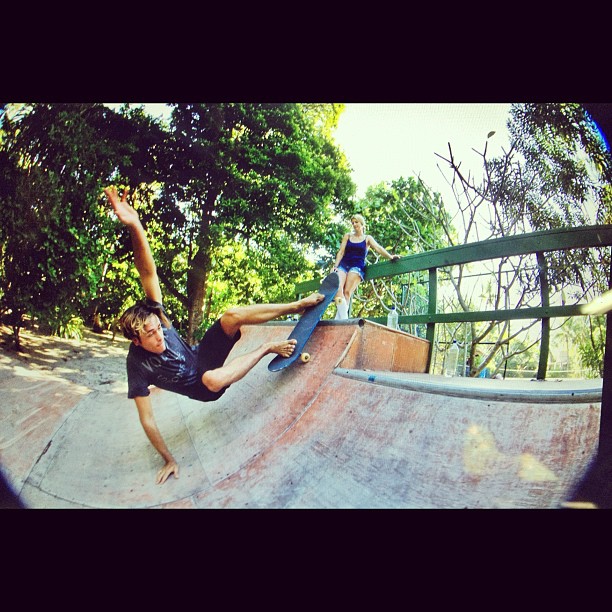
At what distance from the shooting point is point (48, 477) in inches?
86.1

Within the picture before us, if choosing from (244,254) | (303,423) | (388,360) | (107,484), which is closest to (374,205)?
(244,254)

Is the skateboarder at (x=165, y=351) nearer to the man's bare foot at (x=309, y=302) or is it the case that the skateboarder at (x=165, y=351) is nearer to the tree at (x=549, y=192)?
the man's bare foot at (x=309, y=302)

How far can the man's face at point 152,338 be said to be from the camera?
2445mm

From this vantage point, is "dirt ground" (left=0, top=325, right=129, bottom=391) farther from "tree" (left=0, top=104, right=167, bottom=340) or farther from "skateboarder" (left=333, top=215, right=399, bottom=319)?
"skateboarder" (left=333, top=215, right=399, bottom=319)

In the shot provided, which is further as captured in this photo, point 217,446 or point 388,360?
point 388,360

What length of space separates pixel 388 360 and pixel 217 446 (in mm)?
1908

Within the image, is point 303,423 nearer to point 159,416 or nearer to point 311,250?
point 159,416

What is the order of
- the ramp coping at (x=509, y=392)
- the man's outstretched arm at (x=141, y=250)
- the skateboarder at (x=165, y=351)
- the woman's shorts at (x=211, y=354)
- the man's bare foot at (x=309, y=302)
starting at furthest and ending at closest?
the man's bare foot at (x=309, y=302)
the woman's shorts at (x=211, y=354)
the man's outstretched arm at (x=141, y=250)
the skateboarder at (x=165, y=351)
the ramp coping at (x=509, y=392)

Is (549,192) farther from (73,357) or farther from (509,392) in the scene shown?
(73,357)

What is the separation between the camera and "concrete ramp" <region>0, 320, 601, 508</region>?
158 centimetres

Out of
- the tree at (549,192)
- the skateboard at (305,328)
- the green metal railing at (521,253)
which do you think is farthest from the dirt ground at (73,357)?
the tree at (549,192)

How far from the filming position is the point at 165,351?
99.0 inches

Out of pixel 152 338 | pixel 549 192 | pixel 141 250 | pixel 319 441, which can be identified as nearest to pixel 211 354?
pixel 152 338

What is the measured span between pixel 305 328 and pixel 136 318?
152cm
